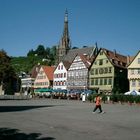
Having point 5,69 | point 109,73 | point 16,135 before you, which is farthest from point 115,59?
point 16,135

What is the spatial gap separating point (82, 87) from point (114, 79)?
41.9 feet

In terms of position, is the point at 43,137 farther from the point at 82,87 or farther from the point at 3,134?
the point at 82,87

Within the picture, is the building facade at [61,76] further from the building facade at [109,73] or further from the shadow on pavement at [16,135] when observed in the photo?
the shadow on pavement at [16,135]

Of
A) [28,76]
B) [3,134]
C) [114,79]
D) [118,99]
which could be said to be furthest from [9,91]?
[3,134]

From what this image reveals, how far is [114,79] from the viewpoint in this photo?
7288cm

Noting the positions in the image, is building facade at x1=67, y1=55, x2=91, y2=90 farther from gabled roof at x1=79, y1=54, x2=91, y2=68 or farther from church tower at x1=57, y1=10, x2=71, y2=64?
church tower at x1=57, y1=10, x2=71, y2=64

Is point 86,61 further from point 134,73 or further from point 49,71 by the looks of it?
point 49,71

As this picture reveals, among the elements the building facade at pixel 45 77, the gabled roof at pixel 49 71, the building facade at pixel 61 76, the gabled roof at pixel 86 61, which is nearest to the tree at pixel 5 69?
the gabled roof at pixel 86 61

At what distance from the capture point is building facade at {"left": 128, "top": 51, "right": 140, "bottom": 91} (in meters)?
69.1

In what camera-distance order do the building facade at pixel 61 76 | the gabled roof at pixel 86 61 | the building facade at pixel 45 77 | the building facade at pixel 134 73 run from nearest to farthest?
the building facade at pixel 134 73 → the gabled roof at pixel 86 61 → the building facade at pixel 61 76 → the building facade at pixel 45 77

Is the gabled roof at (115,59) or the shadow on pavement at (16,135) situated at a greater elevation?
the gabled roof at (115,59)

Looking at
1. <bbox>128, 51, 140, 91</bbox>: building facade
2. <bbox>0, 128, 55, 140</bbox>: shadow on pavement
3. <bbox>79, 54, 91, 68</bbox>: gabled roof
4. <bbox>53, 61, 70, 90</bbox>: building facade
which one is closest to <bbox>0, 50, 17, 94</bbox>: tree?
<bbox>79, 54, 91, 68</bbox>: gabled roof

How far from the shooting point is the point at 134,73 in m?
69.6

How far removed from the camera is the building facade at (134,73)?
6906 centimetres
